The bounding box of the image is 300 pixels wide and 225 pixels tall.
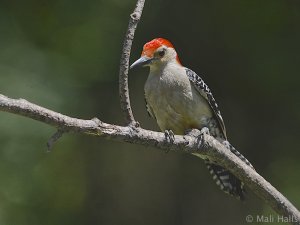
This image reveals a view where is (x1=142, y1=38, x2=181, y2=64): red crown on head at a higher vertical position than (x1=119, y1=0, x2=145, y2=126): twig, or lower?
higher

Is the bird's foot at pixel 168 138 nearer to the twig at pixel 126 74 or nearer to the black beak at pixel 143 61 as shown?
the twig at pixel 126 74

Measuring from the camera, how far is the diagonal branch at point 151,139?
285cm

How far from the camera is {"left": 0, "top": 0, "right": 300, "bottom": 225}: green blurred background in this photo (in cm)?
655

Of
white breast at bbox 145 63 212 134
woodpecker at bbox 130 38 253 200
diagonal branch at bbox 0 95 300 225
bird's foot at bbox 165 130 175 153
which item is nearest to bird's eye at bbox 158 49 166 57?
woodpecker at bbox 130 38 253 200

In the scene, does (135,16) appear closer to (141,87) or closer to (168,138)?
(168,138)

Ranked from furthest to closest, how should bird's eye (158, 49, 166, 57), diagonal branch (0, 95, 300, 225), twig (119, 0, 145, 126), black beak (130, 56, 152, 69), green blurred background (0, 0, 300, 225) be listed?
green blurred background (0, 0, 300, 225) < bird's eye (158, 49, 166, 57) < black beak (130, 56, 152, 69) < twig (119, 0, 145, 126) < diagonal branch (0, 95, 300, 225)

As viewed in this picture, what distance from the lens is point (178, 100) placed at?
4.74m

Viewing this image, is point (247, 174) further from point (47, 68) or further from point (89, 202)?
point (89, 202)

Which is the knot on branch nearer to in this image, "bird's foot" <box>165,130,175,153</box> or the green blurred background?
"bird's foot" <box>165,130,175,153</box>

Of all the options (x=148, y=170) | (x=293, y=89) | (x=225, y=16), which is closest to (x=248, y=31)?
(x=225, y=16)

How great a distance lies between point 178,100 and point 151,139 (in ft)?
4.69

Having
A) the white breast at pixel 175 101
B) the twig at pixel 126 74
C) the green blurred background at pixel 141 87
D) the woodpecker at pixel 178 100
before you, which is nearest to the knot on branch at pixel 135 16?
the twig at pixel 126 74

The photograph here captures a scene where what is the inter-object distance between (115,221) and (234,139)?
1.66 m

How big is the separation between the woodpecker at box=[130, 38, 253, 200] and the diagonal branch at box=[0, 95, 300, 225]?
984 mm
